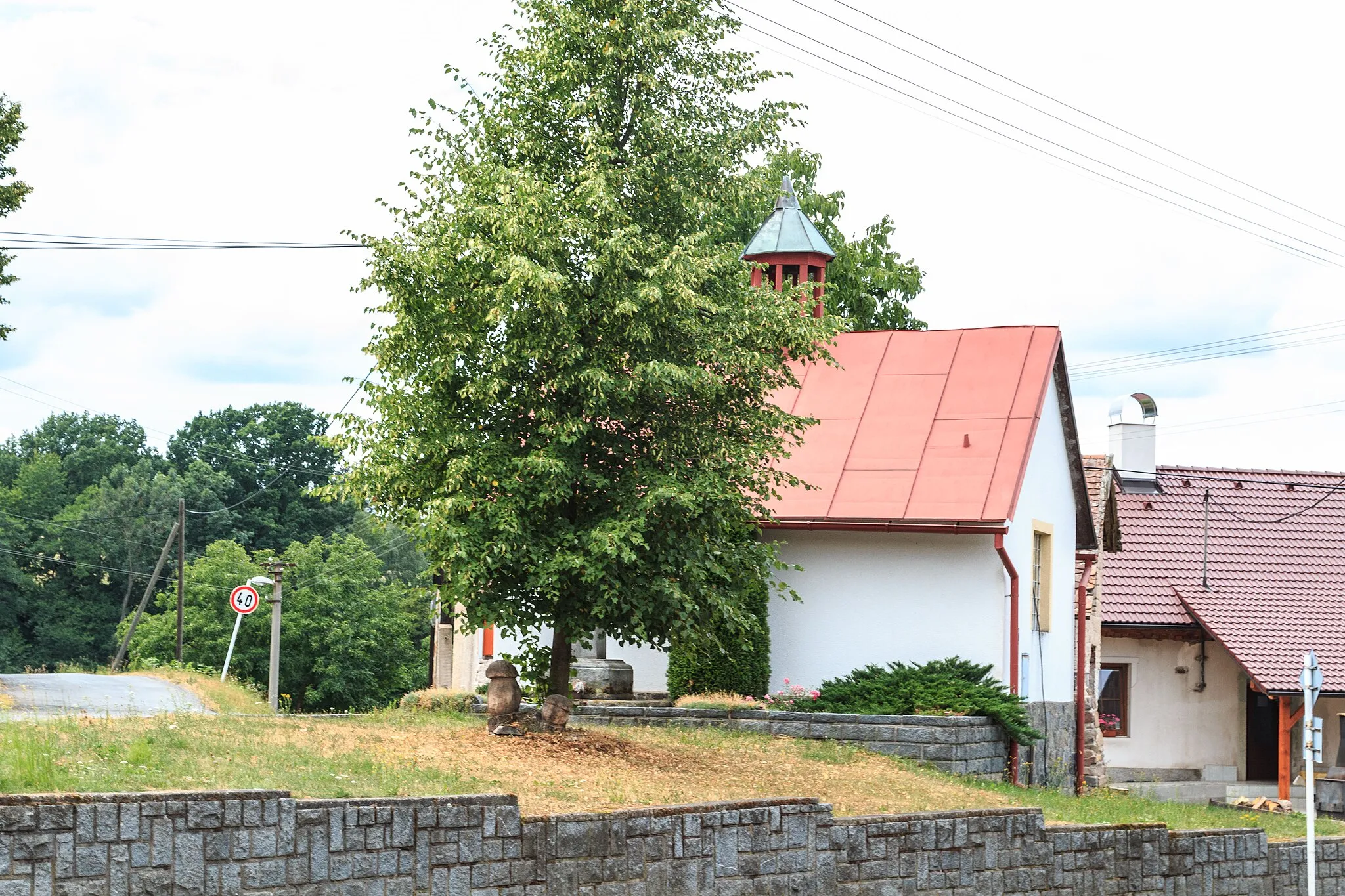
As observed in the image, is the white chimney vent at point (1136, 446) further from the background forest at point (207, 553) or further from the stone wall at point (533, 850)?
the background forest at point (207, 553)

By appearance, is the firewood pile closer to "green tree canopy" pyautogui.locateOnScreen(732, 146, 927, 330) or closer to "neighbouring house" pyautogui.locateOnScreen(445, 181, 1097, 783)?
"neighbouring house" pyautogui.locateOnScreen(445, 181, 1097, 783)

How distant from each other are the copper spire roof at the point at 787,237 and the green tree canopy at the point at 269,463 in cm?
4688

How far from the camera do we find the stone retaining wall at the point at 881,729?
640 inches

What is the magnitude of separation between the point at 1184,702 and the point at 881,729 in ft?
41.4

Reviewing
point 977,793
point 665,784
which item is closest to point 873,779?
point 977,793

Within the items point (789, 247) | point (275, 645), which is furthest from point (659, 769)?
point (275, 645)

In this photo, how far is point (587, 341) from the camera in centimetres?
1316

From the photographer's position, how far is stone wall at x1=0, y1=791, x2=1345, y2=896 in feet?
24.3

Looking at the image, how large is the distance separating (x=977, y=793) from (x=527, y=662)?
4.78m

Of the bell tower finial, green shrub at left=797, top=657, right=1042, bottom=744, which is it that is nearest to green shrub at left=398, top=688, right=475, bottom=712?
green shrub at left=797, top=657, right=1042, bottom=744

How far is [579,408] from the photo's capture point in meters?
13.2

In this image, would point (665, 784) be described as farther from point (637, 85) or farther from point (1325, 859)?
point (1325, 859)

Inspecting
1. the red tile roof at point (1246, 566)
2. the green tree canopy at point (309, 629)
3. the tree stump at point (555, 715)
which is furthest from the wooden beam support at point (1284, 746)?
the green tree canopy at point (309, 629)

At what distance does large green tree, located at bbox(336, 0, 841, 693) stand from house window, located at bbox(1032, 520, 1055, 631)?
7.35m
